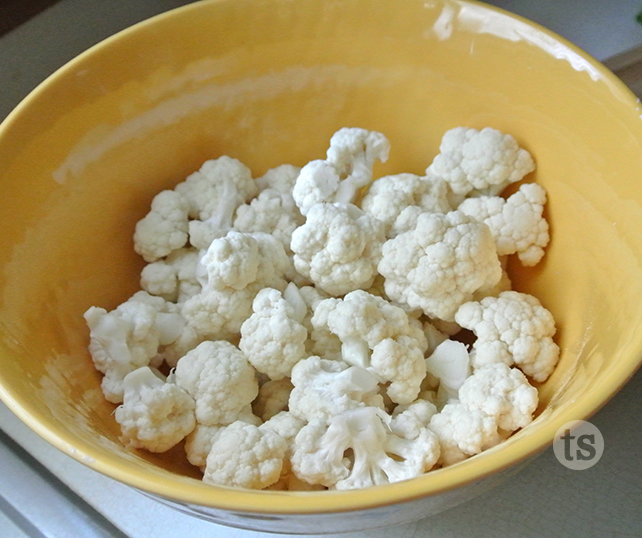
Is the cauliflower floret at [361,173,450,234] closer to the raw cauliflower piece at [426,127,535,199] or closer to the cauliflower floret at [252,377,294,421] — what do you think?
the raw cauliflower piece at [426,127,535,199]

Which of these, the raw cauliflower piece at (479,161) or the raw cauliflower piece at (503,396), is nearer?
the raw cauliflower piece at (503,396)

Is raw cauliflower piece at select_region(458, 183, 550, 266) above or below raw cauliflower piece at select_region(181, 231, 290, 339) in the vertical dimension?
above

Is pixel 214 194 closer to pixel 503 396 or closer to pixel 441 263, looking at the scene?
pixel 441 263

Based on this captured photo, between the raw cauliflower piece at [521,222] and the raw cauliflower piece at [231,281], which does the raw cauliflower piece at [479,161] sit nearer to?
the raw cauliflower piece at [521,222]

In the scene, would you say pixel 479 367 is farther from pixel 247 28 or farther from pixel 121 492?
pixel 247 28

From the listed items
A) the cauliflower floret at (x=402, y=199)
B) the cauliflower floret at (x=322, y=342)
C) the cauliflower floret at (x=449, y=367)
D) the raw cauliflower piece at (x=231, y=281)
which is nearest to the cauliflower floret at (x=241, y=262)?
the raw cauliflower piece at (x=231, y=281)

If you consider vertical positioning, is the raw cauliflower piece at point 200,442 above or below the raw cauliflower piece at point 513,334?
below

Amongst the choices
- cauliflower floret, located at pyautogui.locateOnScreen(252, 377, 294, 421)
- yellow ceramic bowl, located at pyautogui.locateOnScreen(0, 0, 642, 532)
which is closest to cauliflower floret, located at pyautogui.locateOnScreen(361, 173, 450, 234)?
yellow ceramic bowl, located at pyautogui.locateOnScreen(0, 0, 642, 532)

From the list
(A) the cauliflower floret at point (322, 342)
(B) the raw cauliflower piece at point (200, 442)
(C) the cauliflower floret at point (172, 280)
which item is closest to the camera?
(B) the raw cauliflower piece at point (200, 442)
